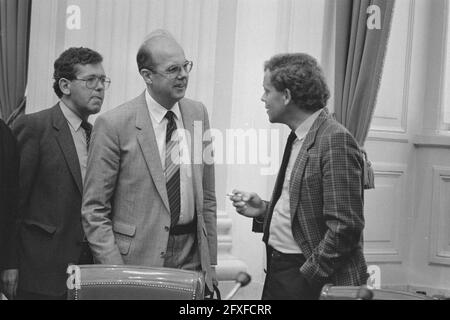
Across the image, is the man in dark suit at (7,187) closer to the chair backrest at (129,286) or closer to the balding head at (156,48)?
the balding head at (156,48)

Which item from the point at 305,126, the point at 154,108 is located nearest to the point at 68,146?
the point at 154,108

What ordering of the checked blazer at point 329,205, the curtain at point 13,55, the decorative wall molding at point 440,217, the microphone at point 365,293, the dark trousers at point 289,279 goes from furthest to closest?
the decorative wall molding at point 440,217
the curtain at point 13,55
the dark trousers at point 289,279
the checked blazer at point 329,205
the microphone at point 365,293

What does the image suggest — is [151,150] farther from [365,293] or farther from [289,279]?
[365,293]

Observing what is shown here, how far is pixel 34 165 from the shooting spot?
312 cm

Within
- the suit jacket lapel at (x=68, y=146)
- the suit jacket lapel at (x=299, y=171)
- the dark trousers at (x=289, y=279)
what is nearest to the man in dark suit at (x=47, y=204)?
the suit jacket lapel at (x=68, y=146)

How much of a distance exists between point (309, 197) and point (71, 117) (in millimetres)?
1191

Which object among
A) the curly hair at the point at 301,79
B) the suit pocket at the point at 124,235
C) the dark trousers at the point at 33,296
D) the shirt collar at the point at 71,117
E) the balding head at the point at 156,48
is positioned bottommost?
the dark trousers at the point at 33,296

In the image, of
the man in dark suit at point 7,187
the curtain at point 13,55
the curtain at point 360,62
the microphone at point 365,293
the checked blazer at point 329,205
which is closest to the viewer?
the microphone at point 365,293

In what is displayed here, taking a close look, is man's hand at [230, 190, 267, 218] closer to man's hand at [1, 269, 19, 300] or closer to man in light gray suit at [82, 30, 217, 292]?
man in light gray suit at [82, 30, 217, 292]

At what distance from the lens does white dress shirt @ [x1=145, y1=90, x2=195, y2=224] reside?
2.81 meters

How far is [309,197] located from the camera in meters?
2.56

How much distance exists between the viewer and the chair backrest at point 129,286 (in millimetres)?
2197

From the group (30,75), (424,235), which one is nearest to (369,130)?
(424,235)

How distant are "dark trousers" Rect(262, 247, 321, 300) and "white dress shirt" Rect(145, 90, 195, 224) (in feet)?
1.14
